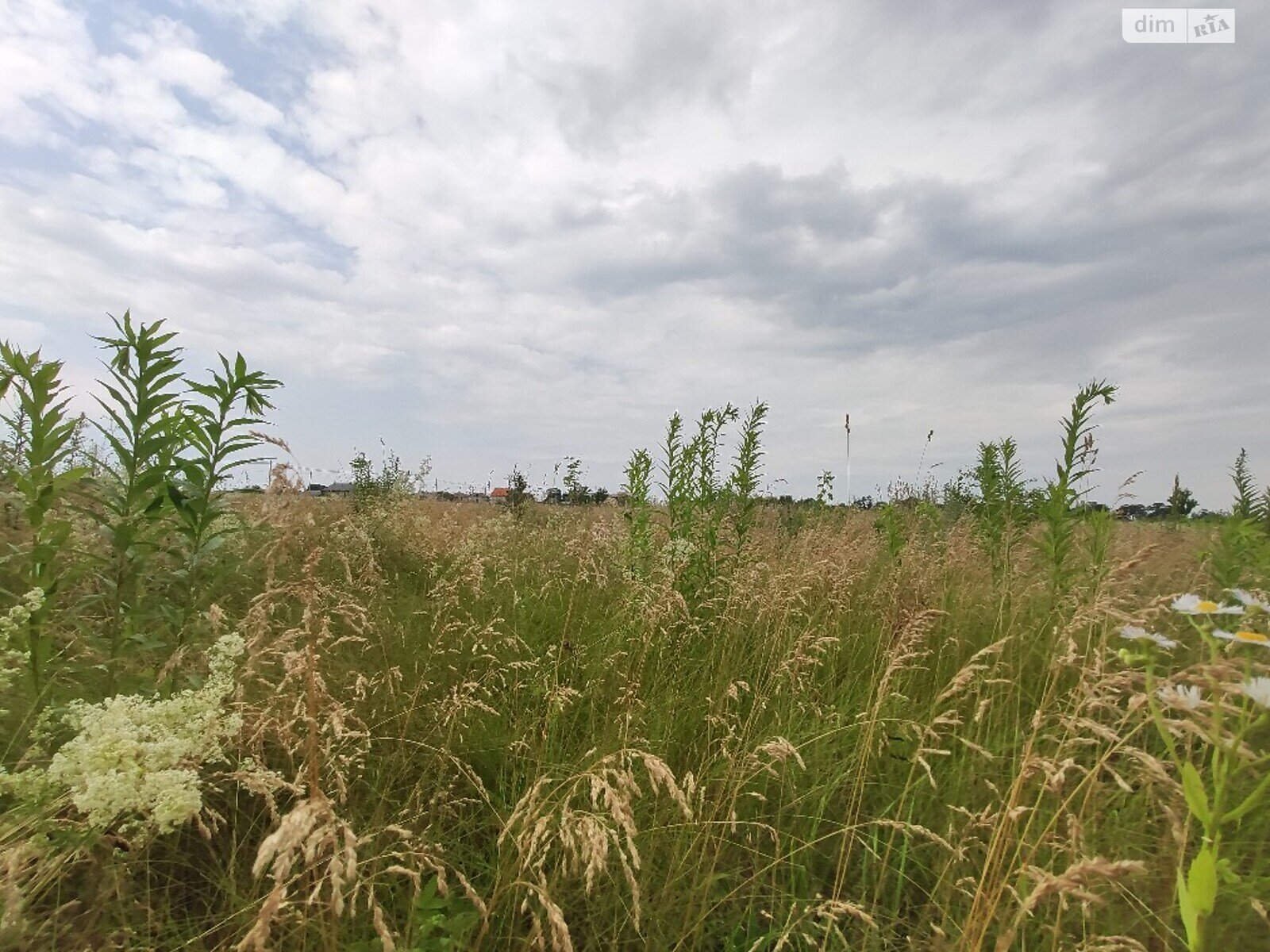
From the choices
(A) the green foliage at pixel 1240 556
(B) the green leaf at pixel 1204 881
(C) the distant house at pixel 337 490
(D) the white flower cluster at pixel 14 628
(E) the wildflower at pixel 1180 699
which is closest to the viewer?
(B) the green leaf at pixel 1204 881

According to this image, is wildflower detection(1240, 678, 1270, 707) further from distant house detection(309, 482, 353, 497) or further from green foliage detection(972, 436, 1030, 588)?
distant house detection(309, 482, 353, 497)

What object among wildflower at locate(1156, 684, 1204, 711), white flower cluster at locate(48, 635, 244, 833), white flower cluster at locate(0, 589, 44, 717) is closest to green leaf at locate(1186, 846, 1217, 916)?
wildflower at locate(1156, 684, 1204, 711)

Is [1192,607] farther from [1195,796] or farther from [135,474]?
[135,474]

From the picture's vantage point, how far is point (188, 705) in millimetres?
1613

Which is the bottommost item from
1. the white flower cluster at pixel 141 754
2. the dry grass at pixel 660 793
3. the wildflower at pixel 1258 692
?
the dry grass at pixel 660 793

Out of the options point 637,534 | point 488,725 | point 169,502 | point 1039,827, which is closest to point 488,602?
point 637,534

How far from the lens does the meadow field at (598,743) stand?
1471 mm

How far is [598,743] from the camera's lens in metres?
2.43

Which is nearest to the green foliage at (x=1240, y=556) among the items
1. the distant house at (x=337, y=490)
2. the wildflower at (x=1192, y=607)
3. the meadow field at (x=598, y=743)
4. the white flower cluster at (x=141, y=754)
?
the meadow field at (x=598, y=743)

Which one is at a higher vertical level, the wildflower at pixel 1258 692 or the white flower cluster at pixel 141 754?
the wildflower at pixel 1258 692

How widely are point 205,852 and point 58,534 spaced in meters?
1.19

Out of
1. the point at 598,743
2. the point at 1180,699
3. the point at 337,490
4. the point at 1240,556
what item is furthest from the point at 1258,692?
the point at 337,490

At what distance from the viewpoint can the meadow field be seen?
4.83 ft

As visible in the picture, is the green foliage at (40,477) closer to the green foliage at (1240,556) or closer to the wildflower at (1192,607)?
the wildflower at (1192,607)
